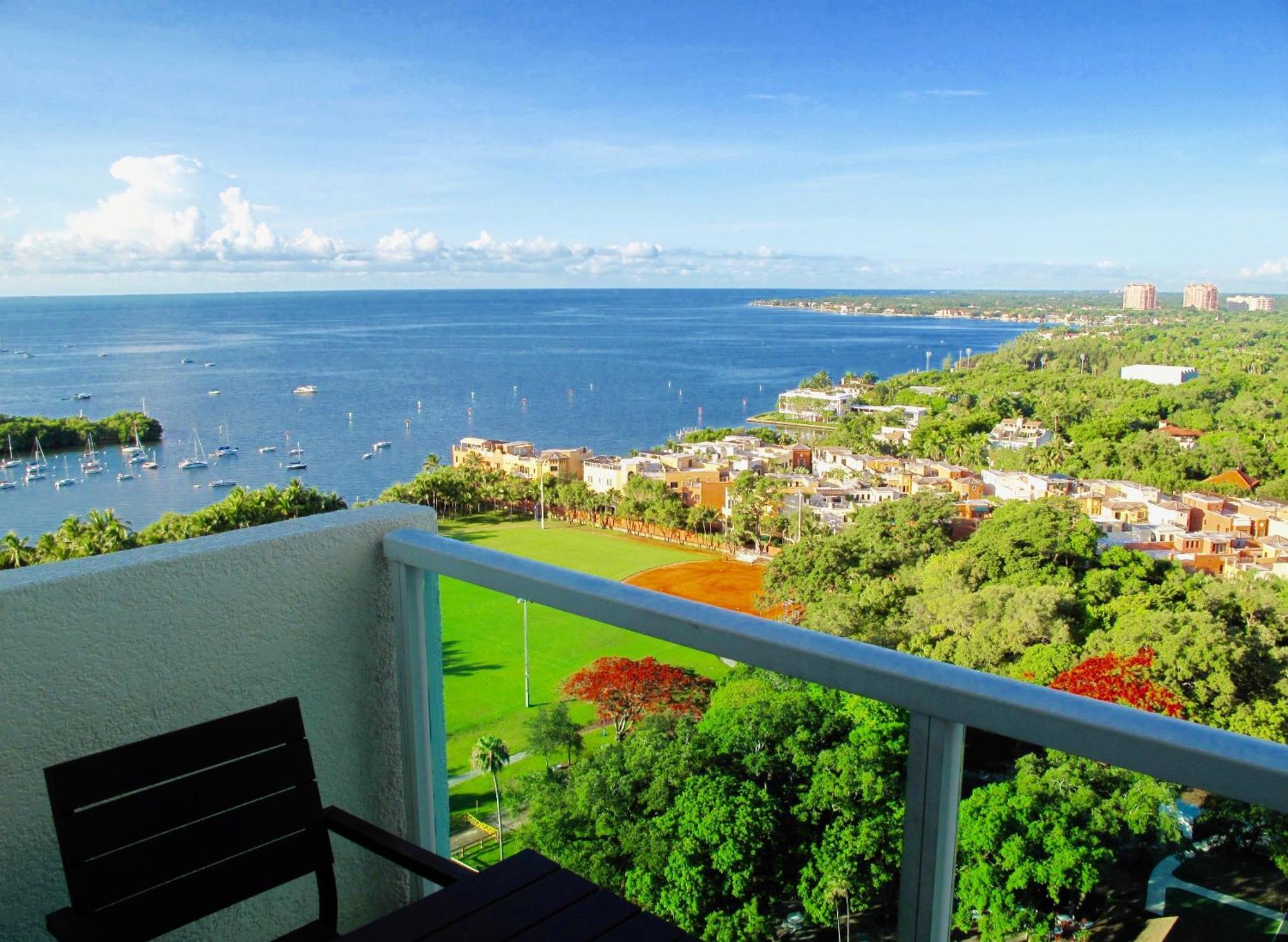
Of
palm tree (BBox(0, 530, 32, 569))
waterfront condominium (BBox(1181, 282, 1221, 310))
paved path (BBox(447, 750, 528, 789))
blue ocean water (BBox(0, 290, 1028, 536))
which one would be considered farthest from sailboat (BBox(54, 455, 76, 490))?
waterfront condominium (BBox(1181, 282, 1221, 310))

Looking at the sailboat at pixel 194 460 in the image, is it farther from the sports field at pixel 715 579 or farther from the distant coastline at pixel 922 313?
the distant coastline at pixel 922 313

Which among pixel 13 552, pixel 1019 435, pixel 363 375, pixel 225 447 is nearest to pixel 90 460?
pixel 225 447

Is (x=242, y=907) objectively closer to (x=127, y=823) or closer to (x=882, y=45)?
(x=127, y=823)

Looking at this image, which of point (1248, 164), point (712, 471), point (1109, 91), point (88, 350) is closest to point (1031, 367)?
point (712, 471)

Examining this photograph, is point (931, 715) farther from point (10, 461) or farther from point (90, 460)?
point (90, 460)

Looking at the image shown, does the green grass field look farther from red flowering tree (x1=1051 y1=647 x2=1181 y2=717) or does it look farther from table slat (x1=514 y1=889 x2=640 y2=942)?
red flowering tree (x1=1051 y1=647 x2=1181 y2=717)

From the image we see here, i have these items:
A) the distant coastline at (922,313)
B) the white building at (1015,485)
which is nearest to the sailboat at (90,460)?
the white building at (1015,485)
